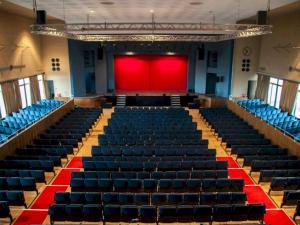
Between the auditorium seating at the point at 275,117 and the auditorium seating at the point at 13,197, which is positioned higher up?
the auditorium seating at the point at 275,117

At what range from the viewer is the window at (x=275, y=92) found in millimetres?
21484

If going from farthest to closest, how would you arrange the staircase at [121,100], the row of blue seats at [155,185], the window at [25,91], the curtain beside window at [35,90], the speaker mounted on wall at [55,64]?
the staircase at [121,100]
the speaker mounted on wall at [55,64]
the curtain beside window at [35,90]
the window at [25,91]
the row of blue seats at [155,185]

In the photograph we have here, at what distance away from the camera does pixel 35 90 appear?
22.8 meters

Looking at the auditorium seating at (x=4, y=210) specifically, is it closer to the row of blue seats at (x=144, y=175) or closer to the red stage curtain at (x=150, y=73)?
the row of blue seats at (x=144, y=175)

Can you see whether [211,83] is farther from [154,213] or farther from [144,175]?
[154,213]

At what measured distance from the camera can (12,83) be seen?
1897 cm

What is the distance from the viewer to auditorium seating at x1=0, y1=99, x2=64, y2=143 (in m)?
14.5

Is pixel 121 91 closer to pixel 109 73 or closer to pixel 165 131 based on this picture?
pixel 109 73

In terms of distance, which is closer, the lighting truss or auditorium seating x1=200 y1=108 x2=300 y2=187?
auditorium seating x1=200 y1=108 x2=300 y2=187

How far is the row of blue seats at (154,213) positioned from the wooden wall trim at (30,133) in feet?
19.0

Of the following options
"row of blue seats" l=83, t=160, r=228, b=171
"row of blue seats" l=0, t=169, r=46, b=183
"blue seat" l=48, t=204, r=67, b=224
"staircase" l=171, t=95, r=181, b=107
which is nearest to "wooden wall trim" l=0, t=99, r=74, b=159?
"row of blue seats" l=0, t=169, r=46, b=183

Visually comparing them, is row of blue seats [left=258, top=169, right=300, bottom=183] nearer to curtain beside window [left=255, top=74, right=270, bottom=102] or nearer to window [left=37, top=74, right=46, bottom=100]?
curtain beside window [left=255, top=74, right=270, bottom=102]

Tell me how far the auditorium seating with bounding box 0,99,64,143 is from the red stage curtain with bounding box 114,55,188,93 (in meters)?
11.8

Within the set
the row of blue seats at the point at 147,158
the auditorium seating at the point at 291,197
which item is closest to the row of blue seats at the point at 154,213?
the auditorium seating at the point at 291,197
